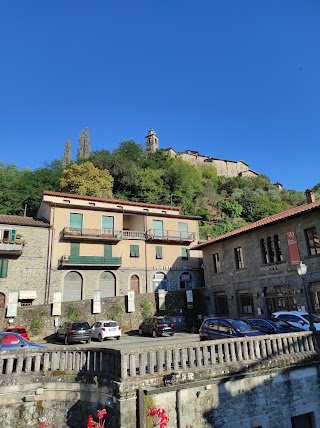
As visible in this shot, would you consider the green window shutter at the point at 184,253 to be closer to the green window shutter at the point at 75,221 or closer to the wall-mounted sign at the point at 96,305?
the green window shutter at the point at 75,221

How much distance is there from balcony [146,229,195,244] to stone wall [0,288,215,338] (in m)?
7.46

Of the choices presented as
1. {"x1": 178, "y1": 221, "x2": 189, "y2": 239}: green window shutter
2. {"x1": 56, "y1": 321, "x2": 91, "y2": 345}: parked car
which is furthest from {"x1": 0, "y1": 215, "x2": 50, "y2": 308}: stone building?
{"x1": 178, "y1": 221, "x2": 189, "y2": 239}: green window shutter

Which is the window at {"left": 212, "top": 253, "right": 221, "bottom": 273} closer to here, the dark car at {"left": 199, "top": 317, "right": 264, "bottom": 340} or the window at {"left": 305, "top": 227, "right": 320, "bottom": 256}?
the window at {"left": 305, "top": 227, "right": 320, "bottom": 256}

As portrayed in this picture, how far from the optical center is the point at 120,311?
25922 mm

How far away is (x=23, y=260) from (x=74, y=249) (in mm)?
4872

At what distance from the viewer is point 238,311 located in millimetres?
25688

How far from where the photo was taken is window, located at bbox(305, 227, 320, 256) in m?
20.0

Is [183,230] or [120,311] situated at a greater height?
[183,230]

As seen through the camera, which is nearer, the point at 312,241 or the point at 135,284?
the point at 312,241

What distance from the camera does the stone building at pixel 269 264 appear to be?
66.3 feet

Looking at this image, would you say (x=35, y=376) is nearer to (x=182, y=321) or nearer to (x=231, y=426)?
(x=231, y=426)

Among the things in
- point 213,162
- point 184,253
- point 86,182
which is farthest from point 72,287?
point 213,162

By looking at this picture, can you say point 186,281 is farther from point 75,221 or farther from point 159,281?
point 75,221

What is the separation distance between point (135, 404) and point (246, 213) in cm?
6190
